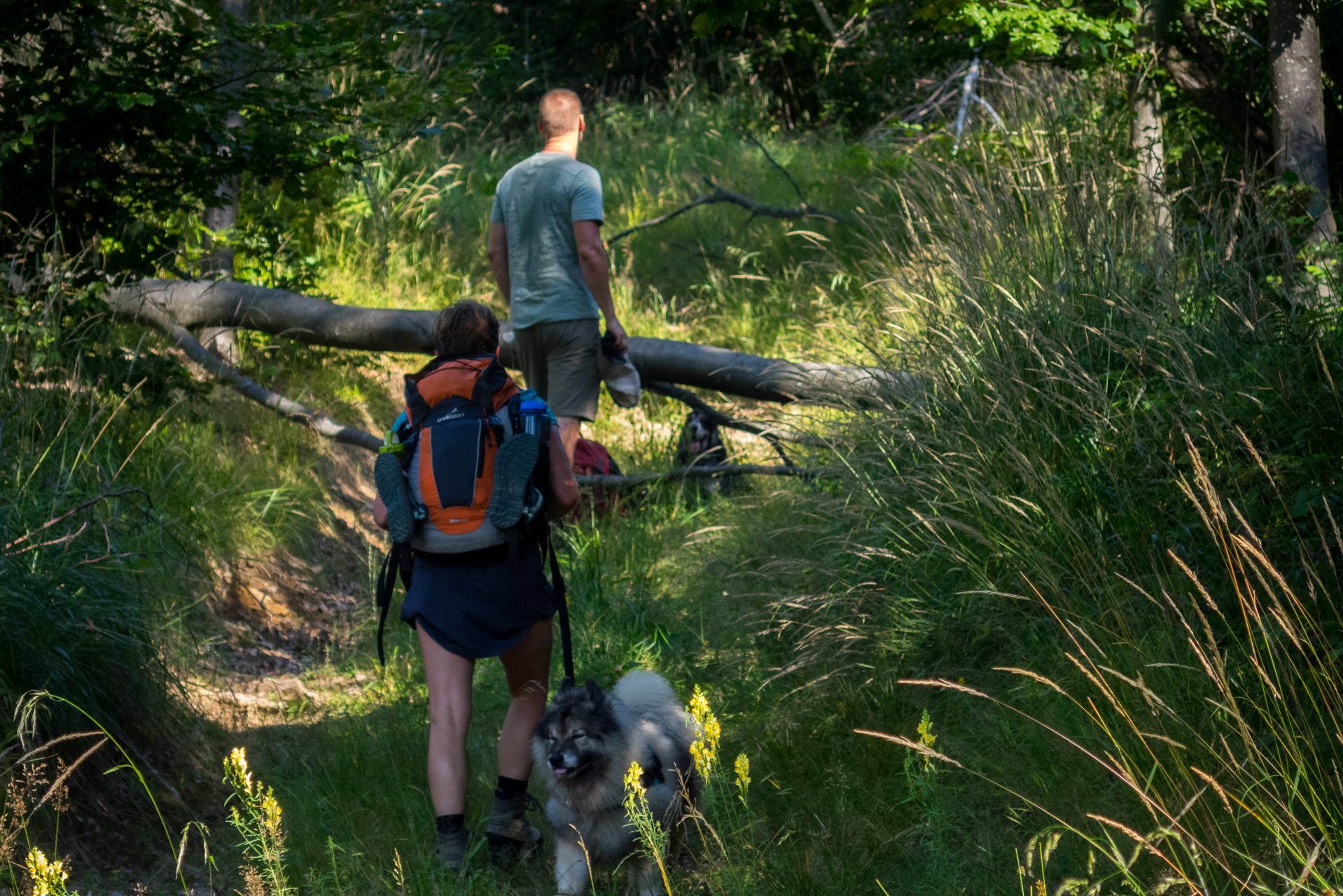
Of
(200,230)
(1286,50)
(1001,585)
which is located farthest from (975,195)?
(200,230)

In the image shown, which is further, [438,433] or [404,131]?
[404,131]

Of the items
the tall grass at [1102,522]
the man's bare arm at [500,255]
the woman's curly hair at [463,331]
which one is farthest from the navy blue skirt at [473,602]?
the man's bare arm at [500,255]

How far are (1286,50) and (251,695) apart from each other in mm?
5859

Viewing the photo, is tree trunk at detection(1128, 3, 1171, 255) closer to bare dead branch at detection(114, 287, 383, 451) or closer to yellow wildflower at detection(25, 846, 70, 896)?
yellow wildflower at detection(25, 846, 70, 896)

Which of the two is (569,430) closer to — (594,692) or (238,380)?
(238,380)

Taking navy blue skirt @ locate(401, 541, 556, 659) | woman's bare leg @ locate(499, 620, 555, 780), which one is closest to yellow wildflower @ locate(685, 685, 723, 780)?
navy blue skirt @ locate(401, 541, 556, 659)

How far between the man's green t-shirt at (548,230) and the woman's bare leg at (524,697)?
2.58 metres

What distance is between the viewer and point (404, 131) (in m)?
6.27

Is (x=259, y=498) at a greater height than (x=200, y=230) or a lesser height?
lesser

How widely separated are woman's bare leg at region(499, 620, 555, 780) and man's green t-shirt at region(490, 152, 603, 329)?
2581 millimetres

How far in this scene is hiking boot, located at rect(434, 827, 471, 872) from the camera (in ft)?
11.1

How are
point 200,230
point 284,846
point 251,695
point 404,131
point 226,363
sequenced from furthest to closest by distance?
point 200,230
point 226,363
point 404,131
point 251,695
point 284,846

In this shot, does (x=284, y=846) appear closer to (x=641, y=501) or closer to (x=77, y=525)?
(x=77, y=525)

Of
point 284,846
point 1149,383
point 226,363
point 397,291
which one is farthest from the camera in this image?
point 397,291
